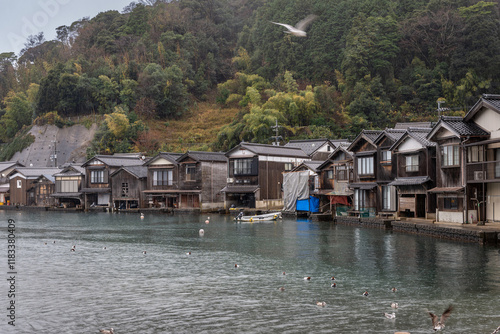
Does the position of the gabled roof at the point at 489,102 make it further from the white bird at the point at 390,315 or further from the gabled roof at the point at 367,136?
the white bird at the point at 390,315

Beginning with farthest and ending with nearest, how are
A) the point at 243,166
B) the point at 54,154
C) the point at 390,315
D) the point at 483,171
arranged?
the point at 54,154, the point at 243,166, the point at 483,171, the point at 390,315

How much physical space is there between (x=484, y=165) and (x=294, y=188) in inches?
979

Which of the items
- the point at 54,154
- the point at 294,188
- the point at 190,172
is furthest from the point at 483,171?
Answer: the point at 54,154

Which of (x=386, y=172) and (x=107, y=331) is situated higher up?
(x=386, y=172)

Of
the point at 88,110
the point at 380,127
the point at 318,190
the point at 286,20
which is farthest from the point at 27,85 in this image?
the point at 318,190

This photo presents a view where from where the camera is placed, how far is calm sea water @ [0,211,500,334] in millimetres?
15422

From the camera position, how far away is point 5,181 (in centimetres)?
8550

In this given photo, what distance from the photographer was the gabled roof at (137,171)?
6728 cm

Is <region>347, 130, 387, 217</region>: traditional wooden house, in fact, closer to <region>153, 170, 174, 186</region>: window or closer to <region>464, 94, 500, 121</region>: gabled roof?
<region>464, 94, 500, 121</region>: gabled roof

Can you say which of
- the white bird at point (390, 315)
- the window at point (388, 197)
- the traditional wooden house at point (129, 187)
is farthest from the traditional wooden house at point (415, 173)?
the traditional wooden house at point (129, 187)

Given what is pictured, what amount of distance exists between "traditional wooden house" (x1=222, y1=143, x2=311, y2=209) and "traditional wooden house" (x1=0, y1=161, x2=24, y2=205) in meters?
40.1

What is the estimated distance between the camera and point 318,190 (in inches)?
2044

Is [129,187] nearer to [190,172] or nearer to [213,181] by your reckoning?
[190,172]

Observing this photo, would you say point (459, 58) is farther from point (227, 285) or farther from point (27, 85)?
point (27, 85)
